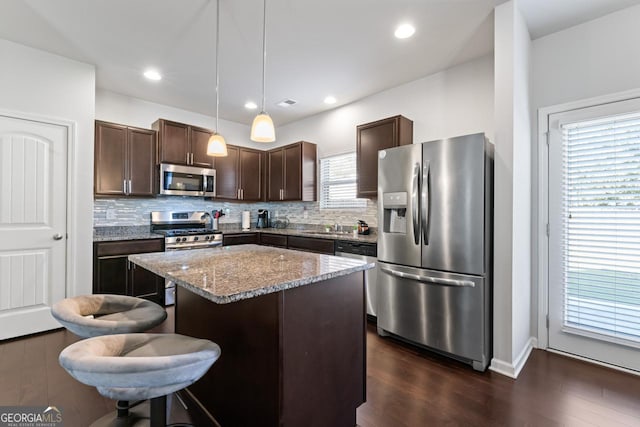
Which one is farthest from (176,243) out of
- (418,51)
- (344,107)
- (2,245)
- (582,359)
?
(582,359)

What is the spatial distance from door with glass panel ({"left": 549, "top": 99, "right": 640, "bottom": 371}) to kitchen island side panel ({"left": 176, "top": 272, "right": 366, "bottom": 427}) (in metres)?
2.14

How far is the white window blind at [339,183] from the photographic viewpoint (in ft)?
14.0

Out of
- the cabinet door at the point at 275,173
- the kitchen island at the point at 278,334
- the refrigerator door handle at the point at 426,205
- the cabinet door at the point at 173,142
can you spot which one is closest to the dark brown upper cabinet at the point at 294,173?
the cabinet door at the point at 275,173

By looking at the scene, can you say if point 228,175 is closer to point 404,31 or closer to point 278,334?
point 404,31

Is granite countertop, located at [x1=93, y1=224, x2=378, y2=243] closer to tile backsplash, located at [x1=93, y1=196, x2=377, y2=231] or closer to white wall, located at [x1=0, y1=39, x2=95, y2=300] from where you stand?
tile backsplash, located at [x1=93, y1=196, x2=377, y2=231]

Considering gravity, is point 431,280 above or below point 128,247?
below

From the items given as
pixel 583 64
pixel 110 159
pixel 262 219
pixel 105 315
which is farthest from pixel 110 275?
pixel 583 64

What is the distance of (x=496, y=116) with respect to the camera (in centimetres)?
235

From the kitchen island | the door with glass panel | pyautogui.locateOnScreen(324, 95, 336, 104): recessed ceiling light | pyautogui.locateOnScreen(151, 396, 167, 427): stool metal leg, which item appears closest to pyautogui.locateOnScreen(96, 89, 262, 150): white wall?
pyautogui.locateOnScreen(324, 95, 336, 104): recessed ceiling light

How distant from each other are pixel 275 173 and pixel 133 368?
428cm

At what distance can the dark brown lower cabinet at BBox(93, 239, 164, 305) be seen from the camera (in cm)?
327

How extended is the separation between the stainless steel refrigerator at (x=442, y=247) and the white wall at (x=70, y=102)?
330 cm

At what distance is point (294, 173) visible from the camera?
4.70 meters

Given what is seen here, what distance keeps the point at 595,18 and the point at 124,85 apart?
4998 millimetres
